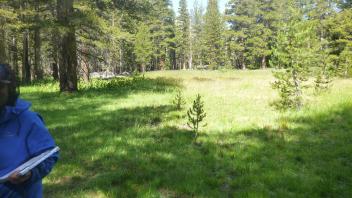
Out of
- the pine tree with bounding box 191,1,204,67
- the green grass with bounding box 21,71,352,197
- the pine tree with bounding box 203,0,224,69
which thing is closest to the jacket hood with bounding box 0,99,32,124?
the green grass with bounding box 21,71,352,197

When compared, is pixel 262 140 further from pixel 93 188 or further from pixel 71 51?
pixel 71 51

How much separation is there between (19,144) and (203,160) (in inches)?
189

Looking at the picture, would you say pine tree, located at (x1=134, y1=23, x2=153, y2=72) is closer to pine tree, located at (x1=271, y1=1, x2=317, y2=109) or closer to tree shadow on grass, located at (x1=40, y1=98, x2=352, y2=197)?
pine tree, located at (x1=271, y1=1, x2=317, y2=109)

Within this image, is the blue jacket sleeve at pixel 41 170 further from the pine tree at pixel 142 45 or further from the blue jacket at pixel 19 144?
the pine tree at pixel 142 45

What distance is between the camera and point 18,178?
7.20 ft

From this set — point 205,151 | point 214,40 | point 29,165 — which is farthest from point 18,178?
point 214,40

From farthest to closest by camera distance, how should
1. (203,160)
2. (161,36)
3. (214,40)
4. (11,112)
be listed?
(161,36)
(214,40)
(203,160)
(11,112)

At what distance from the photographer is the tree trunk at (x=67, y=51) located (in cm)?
1495

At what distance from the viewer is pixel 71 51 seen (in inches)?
601

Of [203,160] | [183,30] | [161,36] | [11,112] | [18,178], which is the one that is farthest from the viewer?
[183,30]

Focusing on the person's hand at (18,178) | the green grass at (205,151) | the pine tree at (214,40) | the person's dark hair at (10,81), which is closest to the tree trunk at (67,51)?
the green grass at (205,151)

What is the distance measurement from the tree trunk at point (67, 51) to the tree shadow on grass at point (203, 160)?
6.28m

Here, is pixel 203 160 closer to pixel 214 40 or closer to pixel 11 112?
pixel 11 112

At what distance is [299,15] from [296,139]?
16.0ft
